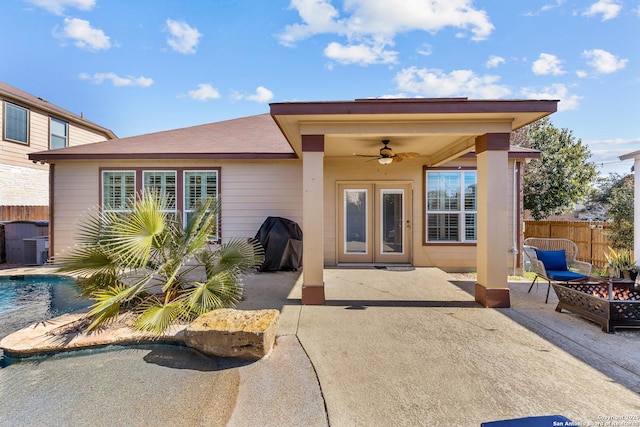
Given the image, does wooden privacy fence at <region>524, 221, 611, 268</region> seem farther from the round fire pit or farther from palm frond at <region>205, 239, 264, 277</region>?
palm frond at <region>205, 239, 264, 277</region>

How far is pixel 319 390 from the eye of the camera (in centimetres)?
269

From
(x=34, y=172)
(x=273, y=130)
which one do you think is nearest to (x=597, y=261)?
(x=273, y=130)

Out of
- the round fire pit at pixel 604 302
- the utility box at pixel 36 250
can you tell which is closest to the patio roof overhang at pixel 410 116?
the round fire pit at pixel 604 302

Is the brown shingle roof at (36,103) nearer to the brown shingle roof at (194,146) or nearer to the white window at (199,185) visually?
the brown shingle roof at (194,146)

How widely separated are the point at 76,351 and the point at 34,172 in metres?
14.0

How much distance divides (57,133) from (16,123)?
1.75 metres

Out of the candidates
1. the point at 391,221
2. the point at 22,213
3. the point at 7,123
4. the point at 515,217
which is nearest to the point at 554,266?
the point at 515,217

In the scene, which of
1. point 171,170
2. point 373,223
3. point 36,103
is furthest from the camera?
point 36,103

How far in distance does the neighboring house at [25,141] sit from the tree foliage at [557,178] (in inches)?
831

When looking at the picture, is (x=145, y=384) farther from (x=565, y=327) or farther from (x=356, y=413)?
(x=565, y=327)

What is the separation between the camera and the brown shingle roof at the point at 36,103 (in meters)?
12.3

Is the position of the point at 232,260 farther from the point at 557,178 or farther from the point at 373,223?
the point at 557,178

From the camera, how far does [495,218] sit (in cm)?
492

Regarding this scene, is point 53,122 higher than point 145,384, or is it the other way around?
point 53,122
